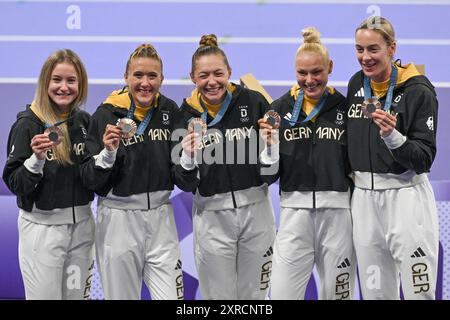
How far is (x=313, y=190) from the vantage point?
505cm

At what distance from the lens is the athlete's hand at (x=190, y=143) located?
16.2 feet

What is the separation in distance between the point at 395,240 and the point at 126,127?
63.9 inches

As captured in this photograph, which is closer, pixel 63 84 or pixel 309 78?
pixel 309 78

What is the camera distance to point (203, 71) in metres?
5.12

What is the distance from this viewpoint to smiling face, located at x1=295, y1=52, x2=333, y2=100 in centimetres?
503

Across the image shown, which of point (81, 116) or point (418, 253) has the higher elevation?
point (81, 116)

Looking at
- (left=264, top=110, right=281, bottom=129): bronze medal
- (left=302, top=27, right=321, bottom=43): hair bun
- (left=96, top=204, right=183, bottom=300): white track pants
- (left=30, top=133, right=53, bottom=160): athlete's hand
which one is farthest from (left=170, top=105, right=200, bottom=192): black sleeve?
(left=302, top=27, right=321, bottom=43): hair bun

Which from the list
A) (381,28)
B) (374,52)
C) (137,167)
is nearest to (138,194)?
(137,167)

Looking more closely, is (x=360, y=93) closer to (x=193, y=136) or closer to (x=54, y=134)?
(x=193, y=136)

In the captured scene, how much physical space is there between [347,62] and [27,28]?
2399 millimetres

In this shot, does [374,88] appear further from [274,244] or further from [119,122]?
[119,122]

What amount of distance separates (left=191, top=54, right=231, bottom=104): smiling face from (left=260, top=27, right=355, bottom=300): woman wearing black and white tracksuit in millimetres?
406

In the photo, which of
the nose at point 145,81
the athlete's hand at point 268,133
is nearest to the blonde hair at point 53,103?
the nose at point 145,81
